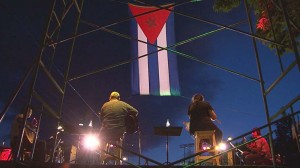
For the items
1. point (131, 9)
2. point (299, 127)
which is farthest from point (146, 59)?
point (299, 127)

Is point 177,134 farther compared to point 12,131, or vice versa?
point 177,134

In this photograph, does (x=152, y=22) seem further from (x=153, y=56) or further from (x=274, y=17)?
(x=274, y=17)

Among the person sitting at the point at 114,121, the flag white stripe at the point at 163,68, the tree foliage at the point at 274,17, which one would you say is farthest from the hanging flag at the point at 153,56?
the tree foliage at the point at 274,17

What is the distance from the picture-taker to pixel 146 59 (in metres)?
8.48

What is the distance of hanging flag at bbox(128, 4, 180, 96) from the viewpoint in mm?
8070

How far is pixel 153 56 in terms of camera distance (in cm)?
858

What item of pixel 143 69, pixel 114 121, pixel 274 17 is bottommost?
pixel 114 121

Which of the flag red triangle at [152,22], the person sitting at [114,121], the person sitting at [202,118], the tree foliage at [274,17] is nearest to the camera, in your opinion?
the person sitting at [114,121]

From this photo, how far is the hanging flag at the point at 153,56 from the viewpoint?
26.5 feet

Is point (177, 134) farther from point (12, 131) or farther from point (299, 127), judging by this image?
point (299, 127)

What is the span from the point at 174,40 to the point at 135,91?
1745 millimetres

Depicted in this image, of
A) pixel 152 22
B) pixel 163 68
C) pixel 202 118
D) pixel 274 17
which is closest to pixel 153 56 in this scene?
pixel 163 68

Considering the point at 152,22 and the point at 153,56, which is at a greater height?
the point at 152,22

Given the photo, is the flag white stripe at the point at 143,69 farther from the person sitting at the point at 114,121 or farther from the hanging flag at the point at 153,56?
the person sitting at the point at 114,121
